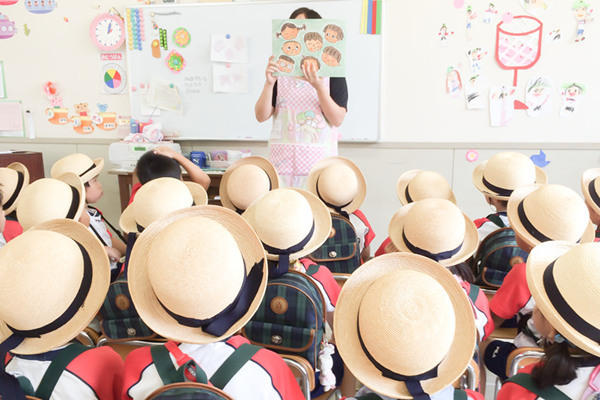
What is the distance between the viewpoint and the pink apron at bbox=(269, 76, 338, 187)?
94.6 inches

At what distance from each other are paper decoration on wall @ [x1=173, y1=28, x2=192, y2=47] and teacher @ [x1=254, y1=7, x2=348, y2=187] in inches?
61.0

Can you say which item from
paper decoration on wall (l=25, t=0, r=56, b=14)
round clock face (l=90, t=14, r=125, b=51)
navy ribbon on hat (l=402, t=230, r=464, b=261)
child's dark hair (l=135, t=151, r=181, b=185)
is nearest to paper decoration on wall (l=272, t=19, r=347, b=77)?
child's dark hair (l=135, t=151, r=181, b=185)

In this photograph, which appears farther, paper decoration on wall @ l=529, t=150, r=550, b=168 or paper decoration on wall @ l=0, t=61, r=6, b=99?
paper decoration on wall @ l=0, t=61, r=6, b=99

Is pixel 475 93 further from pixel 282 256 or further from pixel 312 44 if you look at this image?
pixel 282 256

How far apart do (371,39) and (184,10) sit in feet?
5.39

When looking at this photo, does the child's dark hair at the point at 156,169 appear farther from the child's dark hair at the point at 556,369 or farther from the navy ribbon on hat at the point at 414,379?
the child's dark hair at the point at 556,369

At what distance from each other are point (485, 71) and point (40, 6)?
402cm

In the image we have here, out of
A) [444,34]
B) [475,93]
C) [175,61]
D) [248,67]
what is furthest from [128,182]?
[475,93]

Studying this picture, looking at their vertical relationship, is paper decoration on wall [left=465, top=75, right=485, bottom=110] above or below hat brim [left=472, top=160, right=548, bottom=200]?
above

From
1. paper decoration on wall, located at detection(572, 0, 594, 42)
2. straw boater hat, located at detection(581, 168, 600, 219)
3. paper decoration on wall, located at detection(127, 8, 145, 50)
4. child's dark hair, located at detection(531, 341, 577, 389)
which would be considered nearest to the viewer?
child's dark hair, located at detection(531, 341, 577, 389)

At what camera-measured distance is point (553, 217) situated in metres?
1.30

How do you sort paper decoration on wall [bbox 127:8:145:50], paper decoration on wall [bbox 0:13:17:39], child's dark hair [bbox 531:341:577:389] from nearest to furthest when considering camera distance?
1. child's dark hair [bbox 531:341:577:389]
2. paper decoration on wall [bbox 127:8:145:50]
3. paper decoration on wall [bbox 0:13:17:39]

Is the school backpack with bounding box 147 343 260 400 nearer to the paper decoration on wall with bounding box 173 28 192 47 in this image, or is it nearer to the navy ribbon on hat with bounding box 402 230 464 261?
the navy ribbon on hat with bounding box 402 230 464 261

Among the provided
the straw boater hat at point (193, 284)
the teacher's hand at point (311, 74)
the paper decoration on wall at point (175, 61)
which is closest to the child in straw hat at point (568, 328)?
the straw boater hat at point (193, 284)
